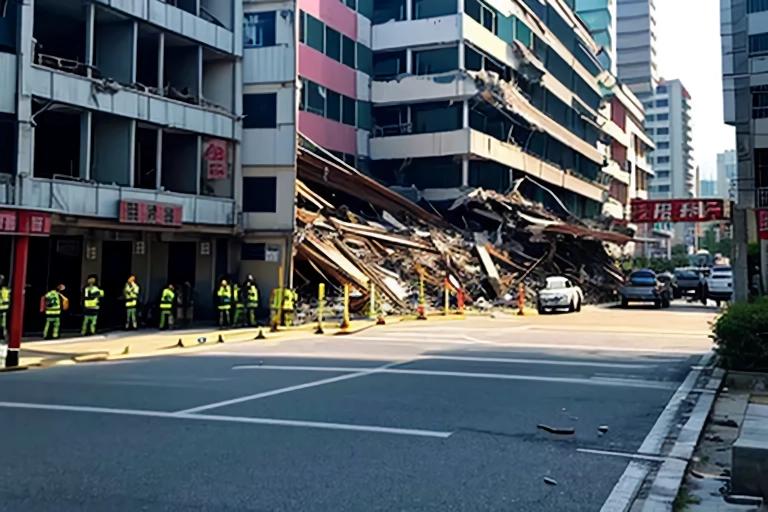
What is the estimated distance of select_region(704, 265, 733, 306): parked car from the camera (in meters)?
40.5

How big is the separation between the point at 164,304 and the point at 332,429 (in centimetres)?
1715

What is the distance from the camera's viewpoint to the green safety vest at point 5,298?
20781mm

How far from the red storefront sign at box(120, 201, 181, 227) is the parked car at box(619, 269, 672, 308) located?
2241 cm

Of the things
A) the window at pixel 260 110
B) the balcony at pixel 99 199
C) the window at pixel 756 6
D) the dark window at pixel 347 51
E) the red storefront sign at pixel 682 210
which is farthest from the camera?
the dark window at pixel 347 51

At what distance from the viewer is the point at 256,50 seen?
28.3 meters

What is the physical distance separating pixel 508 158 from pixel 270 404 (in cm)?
3861

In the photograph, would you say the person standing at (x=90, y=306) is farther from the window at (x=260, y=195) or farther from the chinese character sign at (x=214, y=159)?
the window at (x=260, y=195)

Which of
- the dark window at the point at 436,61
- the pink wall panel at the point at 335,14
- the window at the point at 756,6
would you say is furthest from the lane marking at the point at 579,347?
the dark window at the point at 436,61

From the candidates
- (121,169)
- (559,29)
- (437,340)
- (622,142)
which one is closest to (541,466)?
(437,340)

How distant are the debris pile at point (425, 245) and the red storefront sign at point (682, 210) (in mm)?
3585

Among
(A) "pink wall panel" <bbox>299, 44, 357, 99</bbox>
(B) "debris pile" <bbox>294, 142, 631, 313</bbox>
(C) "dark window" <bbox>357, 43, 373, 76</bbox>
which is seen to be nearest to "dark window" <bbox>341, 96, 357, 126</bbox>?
(A) "pink wall panel" <bbox>299, 44, 357, 99</bbox>

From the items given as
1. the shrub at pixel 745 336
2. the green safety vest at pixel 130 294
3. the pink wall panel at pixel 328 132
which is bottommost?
the shrub at pixel 745 336

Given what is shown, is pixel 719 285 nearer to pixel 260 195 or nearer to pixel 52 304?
pixel 260 195

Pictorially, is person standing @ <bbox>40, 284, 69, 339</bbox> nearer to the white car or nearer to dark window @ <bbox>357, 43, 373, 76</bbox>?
the white car
